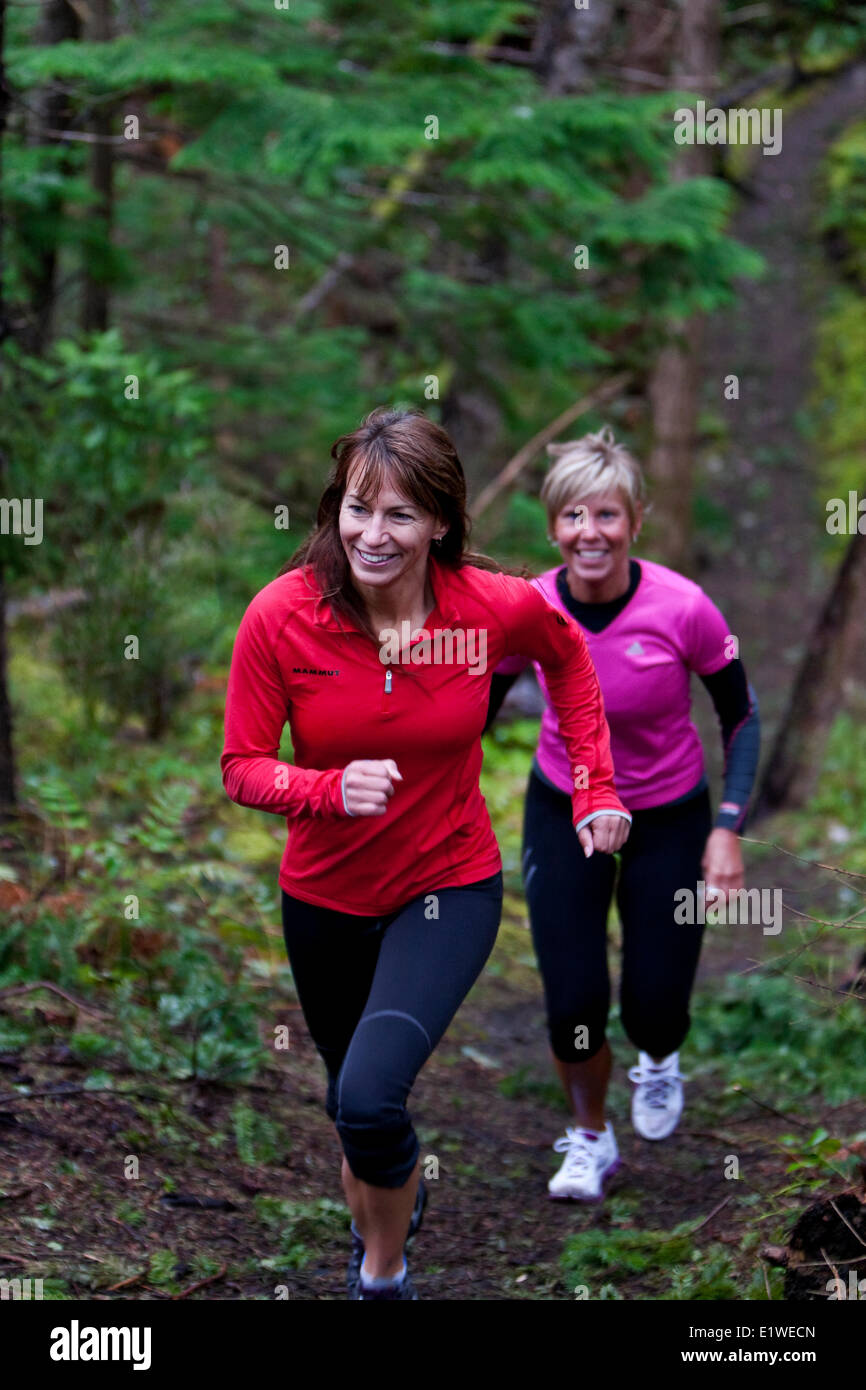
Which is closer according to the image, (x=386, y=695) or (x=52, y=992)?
(x=386, y=695)

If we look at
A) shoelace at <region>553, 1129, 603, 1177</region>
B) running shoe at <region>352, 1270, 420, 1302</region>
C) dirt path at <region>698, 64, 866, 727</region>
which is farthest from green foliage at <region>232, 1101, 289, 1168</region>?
dirt path at <region>698, 64, 866, 727</region>

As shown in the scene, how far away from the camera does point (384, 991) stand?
3080 mm

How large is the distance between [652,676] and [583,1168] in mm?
1643

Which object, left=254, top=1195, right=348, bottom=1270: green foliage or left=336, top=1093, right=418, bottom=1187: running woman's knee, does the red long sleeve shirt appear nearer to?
left=336, top=1093, right=418, bottom=1187: running woman's knee

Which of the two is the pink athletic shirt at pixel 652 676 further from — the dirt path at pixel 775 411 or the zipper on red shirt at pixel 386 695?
the dirt path at pixel 775 411

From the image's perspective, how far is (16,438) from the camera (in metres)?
7.05

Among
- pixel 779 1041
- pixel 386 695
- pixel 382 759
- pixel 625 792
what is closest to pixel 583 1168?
pixel 625 792

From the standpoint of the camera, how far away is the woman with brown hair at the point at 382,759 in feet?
9.89

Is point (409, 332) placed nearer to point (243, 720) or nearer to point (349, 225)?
point (349, 225)

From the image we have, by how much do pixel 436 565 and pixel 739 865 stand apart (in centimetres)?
160

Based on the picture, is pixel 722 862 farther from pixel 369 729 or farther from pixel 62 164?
pixel 62 164

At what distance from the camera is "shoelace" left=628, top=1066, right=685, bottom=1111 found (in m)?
4.62

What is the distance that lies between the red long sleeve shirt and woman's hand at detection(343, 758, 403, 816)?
0.05 meters

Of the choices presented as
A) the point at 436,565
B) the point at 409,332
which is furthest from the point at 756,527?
the point at 436,565
